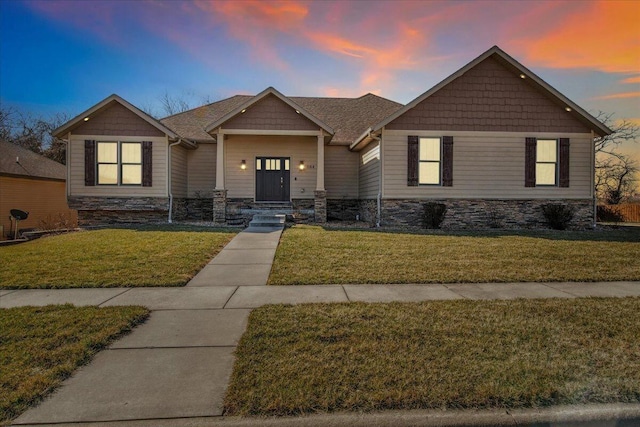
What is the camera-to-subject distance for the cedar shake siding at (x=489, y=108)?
45.0 feet

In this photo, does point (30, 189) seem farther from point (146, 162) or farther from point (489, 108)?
point (489, 108)

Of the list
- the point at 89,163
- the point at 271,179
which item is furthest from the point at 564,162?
the point at 89,163

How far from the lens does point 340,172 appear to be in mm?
17328

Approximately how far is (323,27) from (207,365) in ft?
36.9

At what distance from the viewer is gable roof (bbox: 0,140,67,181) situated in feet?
56.1

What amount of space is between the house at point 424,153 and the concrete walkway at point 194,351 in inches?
331

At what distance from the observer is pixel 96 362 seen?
10.1 feet

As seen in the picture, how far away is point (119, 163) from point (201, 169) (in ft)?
11.4

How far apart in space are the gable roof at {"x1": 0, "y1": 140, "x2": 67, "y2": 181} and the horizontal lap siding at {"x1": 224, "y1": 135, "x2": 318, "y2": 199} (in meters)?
10.6

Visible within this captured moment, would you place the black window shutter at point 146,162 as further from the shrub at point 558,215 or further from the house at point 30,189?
the shrub at point 558,215

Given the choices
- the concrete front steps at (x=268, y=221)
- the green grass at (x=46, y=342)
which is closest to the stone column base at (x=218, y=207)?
the concrete front steps at (x=268, y=221)

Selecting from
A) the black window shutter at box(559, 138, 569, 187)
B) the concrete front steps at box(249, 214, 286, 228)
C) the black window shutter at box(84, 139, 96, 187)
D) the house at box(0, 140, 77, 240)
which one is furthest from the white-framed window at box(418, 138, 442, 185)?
the house at box(0, 140, 77, 240)

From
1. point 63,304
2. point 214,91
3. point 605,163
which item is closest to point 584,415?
point 63,304

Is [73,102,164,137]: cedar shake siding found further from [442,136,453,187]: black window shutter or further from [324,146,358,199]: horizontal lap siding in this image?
[442,136,453,187]: black window shutter
